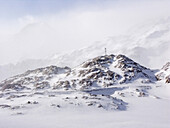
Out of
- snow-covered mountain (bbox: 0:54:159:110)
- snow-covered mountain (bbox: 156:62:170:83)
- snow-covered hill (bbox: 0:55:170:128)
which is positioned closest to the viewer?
snow-covered hill (bbox: 0:55:170:128)

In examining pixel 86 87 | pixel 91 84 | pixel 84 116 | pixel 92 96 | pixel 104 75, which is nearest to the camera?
pixel 84 116

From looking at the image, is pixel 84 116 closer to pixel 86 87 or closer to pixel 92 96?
pixel 92 96

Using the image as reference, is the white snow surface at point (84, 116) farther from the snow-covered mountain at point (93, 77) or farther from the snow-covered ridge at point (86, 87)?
the snow-covered mountain at point (93, 77)

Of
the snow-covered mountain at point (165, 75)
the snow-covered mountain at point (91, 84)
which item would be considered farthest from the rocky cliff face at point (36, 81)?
the snow-covered mountain at point (165, 75)

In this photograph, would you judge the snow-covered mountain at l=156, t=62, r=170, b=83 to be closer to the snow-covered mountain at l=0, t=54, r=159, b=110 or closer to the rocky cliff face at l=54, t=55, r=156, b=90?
the rocky cliff face at l=54, t=55, r=156, b=90

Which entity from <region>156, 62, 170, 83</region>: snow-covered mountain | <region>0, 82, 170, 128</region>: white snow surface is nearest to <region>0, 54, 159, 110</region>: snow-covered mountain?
<region>156, 62, 170, 83</region>: snow-covered mountain

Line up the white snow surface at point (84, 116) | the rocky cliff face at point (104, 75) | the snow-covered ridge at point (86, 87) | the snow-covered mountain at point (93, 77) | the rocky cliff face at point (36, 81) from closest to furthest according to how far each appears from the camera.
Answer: the white snow surface at point (84, 116) < the snow-covered ridge at point (86, 87) < the rocky cliff face at point (104, 75) < the snow-covered mountain at point (93, 77) < the rocky cliff face at point (36, 81)

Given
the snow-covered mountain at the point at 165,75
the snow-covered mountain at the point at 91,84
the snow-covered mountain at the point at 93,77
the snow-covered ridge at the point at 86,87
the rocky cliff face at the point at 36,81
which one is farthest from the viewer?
the rocky cliff face at the point at 36,81

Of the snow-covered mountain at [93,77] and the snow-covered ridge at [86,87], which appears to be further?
the snow-covered mountain at [93,77]

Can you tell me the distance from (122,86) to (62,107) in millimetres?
29734

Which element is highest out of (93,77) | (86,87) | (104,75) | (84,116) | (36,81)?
(104,75)

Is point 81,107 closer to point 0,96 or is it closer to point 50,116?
point 50,116

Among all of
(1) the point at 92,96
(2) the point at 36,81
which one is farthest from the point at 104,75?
(2) the point at 36,81

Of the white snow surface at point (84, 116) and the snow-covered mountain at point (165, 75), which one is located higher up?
the snow-covered mountain at point (165, 75)
